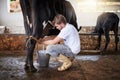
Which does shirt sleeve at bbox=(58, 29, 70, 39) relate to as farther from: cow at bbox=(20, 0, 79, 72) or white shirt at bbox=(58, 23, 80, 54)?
cow at bbox=(20, 0, 79, 72)

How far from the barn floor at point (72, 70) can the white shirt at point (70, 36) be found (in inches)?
15.1

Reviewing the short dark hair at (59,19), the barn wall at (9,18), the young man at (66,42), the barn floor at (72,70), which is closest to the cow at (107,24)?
the barn floor at (72,70)

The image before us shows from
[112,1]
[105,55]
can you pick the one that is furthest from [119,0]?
[105,55]

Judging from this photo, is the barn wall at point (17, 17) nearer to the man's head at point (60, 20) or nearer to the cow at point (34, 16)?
the cow at point (34, 16)

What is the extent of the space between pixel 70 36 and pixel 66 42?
17cm

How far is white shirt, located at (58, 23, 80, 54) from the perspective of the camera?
12.0 ft

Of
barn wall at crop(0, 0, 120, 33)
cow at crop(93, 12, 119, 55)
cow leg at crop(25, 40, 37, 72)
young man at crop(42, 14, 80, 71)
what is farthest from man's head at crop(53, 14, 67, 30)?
barn wall at crop(0, 0, 120, 33)

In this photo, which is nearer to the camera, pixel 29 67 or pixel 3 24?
pixel 29 67

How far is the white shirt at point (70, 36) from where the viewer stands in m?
3.64

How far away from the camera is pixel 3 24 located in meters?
8.84

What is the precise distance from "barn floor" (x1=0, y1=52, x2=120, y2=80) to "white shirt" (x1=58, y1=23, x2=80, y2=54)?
0.38 metres

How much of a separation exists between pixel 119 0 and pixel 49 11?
5.64 meters

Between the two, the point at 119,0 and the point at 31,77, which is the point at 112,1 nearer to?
the point at 119,0

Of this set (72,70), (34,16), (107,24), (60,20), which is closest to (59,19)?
(60,20)
